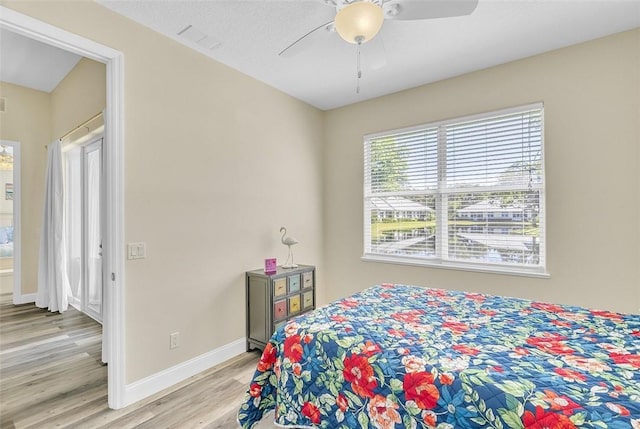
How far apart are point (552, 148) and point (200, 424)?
3.35 m

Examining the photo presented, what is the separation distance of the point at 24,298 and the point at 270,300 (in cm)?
397

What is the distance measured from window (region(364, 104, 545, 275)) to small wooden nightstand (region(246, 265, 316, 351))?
1039 millimetres

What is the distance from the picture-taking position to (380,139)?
12.0 ft

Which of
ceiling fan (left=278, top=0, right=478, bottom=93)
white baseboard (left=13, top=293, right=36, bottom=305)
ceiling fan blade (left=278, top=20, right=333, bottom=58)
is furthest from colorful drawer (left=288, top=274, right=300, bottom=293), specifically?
white baseboard (left=13, top=293, right=36, bottom=305)

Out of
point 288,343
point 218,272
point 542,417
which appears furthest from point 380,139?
point 542,417

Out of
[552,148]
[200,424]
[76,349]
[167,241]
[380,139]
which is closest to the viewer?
[200,424]

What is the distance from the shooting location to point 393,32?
230 centimetres

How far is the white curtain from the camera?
3896 mm

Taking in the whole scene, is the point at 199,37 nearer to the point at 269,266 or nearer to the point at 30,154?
the point at 269,266

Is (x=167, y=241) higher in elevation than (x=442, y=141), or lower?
lower

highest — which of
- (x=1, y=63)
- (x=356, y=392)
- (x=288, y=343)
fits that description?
(x=1, y=63)

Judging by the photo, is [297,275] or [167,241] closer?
[167,241]

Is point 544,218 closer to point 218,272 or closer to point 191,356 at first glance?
point 218,272

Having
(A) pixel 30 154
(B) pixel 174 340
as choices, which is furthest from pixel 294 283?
(A) pixel 30 154
